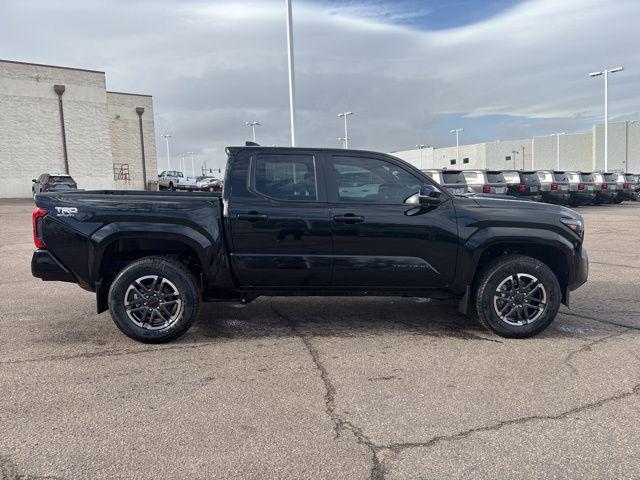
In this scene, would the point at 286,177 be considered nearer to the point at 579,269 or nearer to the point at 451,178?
the point at 579,269

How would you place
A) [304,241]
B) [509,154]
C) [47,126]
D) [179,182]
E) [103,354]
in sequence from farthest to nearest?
[509,154] < [179,182] < [47,126] < [304,241] < [103,354]

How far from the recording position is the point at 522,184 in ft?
73.0

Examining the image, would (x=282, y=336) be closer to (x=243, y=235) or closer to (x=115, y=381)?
(x=243, y=235)

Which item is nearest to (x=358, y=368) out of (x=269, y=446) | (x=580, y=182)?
(x=269, y=446)

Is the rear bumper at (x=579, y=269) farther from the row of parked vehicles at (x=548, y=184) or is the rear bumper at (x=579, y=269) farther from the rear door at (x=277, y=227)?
the row of parked vehicles at (x=548, y=184)

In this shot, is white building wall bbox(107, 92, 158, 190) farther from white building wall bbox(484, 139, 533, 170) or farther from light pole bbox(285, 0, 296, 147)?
white building wall bbox(484, 139, 533, 170)

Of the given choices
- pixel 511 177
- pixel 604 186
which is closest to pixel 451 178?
pixel 511 177

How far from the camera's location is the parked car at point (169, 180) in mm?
46844

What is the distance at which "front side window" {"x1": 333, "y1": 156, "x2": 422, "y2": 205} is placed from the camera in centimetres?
502


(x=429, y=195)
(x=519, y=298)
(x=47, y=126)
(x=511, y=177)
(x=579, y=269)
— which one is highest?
(x=47, y=126)

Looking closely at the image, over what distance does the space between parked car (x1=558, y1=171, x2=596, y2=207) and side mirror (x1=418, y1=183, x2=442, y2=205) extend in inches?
912

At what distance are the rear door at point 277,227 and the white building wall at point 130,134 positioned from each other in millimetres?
42130

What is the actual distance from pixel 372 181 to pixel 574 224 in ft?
6.72

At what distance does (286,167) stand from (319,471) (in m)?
3.02
